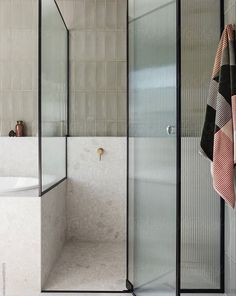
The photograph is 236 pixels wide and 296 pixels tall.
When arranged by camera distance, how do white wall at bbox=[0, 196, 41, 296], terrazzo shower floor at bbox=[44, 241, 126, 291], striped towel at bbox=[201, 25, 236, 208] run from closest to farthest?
striped towel at bbox=[201, 25, 236, 208], white wall at bbox=[0, 196, 41, 296], terrazzo shower floor at bbox=[44, 241, 126, 291]

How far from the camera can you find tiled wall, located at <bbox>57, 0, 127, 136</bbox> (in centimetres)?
312

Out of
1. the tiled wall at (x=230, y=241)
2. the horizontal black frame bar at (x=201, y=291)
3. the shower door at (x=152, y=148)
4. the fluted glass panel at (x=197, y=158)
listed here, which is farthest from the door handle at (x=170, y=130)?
the horizontal black frame bar at (x=201, y=291)

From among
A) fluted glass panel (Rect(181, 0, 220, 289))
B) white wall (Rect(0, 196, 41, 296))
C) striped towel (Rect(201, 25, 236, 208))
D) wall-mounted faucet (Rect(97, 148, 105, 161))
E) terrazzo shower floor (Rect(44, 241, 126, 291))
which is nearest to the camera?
striped towel (Rect(201, 25, 236, 208))

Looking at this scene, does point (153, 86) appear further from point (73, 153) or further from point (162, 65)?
point (73, 153)

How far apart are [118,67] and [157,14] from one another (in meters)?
1.46

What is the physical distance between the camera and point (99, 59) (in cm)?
313

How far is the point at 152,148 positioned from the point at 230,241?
731 mm

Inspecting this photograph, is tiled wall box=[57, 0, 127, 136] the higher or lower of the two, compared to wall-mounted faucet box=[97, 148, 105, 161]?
higher

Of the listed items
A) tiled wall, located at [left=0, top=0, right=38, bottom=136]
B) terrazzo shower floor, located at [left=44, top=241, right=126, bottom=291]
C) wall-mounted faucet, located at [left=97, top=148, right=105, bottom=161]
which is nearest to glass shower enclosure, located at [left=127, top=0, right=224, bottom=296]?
terrazzo shower floor, located at [left=44, top=241, right=126, bottom=291]

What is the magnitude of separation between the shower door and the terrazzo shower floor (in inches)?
9.0

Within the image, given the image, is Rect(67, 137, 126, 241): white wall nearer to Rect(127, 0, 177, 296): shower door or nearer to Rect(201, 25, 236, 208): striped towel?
Rect(127, 0, 177, 296): shower door

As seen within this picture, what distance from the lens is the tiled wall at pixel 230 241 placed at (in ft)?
5.67

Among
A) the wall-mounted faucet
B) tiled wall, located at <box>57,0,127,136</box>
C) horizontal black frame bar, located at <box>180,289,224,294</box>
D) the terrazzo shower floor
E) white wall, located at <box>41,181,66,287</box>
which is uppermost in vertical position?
tiled wall, located at <box>57,0,127,136</box>

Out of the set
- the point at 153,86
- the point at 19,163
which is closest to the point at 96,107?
the point at 19,163
